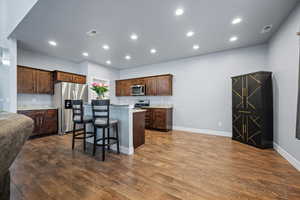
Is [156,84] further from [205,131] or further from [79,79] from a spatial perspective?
[79,79]

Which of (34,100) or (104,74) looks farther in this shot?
(104,74)

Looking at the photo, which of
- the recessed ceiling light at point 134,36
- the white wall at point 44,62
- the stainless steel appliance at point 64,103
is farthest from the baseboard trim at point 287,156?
the white wall at point 44,62

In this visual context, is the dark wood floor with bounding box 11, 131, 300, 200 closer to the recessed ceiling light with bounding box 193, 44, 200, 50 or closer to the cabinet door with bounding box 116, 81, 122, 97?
the recessed ceiling light with bounding box 193, 44, 200, 50

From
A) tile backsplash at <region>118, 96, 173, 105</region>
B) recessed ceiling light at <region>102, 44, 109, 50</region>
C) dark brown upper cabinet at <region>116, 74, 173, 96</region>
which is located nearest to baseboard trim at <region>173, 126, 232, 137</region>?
tile backsplash at <region>118, 96, 173, 105</region>

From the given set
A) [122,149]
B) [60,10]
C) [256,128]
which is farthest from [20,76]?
[256,128]

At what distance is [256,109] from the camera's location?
302cm

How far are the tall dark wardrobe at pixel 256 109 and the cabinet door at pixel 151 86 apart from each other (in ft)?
9.53

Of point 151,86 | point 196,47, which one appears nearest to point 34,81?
point 151,86

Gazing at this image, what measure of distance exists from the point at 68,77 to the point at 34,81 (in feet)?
3.06

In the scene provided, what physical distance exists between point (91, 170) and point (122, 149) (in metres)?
0.80

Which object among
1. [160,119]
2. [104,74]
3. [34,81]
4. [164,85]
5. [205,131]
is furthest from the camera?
[104,74]

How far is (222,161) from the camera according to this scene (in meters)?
2.35

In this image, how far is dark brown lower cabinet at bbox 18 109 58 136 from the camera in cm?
372

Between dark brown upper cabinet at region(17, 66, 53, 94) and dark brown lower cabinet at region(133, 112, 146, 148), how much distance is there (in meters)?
3.51
